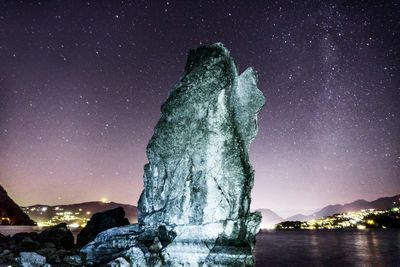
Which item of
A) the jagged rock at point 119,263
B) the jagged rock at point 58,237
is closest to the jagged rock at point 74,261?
the jagged rock at point 119,263

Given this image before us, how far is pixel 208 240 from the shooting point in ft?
56.9

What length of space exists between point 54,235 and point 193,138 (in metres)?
25.0

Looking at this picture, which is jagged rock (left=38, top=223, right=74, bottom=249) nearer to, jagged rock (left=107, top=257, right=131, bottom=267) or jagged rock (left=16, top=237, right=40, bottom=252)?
jagged rock (left=16, top=237, right=40, bottom=252)

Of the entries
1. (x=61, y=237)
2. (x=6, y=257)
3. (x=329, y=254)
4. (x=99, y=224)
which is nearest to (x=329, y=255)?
(x=329, y=254)

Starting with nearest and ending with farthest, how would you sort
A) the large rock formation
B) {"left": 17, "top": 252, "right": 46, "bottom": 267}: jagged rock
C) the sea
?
1. the large rock formation
2. {"left": 17, "top": 252, "right": 46, "bottom": 267}: jagged rock
3. the sea

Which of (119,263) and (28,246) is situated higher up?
(28,246)

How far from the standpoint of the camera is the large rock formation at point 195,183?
57.0 feet

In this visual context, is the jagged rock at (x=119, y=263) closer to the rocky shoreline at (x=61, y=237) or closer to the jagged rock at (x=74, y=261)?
the jagged rock at (x=74, y=261)

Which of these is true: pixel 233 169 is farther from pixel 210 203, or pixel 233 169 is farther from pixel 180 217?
pixel 180 217

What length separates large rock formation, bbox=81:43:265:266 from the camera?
17375mm

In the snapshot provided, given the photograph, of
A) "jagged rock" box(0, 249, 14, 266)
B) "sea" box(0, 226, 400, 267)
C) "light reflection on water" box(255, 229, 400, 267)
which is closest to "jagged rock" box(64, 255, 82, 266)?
"jagged rock" box(0, 249, 14, 266)

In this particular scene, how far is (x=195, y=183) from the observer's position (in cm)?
1859

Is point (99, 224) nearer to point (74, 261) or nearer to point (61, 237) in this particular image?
point (61, 237)

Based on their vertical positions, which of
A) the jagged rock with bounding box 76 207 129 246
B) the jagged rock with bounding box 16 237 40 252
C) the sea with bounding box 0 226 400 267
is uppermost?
the jagged rock with bounding box 76 207 129 246
